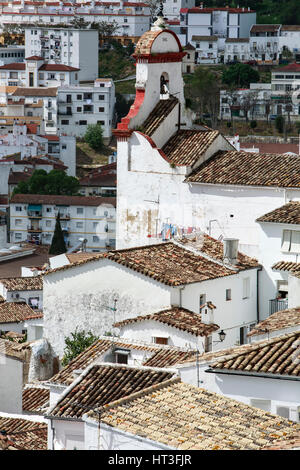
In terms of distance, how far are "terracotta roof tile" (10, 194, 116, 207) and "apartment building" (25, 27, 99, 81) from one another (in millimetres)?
47837

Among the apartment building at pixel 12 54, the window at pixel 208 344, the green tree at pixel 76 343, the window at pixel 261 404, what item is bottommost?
the green tree at pixel 76 343

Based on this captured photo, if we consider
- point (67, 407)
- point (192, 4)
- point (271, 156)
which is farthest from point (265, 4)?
point (67, 407)

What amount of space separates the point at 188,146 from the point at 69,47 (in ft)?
361

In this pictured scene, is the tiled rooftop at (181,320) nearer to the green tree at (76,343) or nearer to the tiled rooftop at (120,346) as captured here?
the green tree at (76,343)

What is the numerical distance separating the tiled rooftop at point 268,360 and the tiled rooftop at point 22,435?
6.76ft

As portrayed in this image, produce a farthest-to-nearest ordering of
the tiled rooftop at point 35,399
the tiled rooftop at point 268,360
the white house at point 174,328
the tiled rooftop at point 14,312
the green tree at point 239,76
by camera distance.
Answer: the green tree at point 239,76 < the tiled rooftop at point 14,312 < the white house at point 174,328 < the tiled rooftop at point 35,399 < the tiled rooftop at point 268,360

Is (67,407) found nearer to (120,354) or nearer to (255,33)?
(120,354)

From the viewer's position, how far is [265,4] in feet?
499

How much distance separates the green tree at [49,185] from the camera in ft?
298

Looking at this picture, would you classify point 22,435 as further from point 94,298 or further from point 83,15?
point 83,15

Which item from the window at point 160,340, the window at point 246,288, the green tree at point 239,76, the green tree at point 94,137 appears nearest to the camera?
the window at point 160,340

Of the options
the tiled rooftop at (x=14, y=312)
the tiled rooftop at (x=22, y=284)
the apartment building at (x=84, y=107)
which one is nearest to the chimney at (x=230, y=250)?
the tiled rooftop at (x=14, y=312)

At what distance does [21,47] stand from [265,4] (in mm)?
26722

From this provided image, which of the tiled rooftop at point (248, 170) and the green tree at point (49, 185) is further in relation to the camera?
the green tree at point (49, 185)
